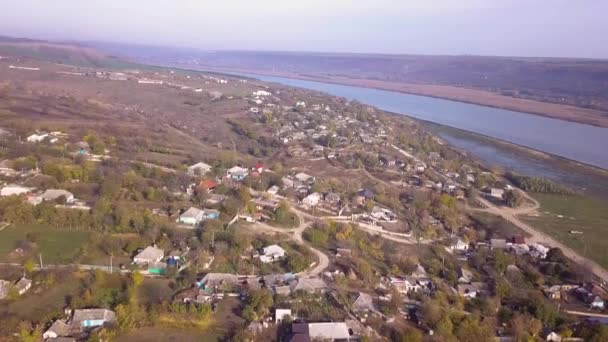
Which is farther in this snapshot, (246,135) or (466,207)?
(246,135)

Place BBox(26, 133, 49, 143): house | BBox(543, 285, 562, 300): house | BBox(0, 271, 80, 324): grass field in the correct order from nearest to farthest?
BBox(0, 271, 80, 324): grass field → BBox(543, 285, 562, 300): house → BBox(26, 133, 49, 143): house

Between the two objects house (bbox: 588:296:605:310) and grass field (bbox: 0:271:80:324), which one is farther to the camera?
house (bbox: 588:296:605:310)

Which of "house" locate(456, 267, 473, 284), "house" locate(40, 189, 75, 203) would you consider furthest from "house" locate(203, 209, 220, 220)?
"house" locate(456, 267, 473, 284)

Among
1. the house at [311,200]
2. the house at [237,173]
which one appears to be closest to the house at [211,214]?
the house at [311,200]

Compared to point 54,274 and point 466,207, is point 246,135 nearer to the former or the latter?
point 466,207

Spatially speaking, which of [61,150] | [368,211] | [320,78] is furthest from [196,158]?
[320,78]

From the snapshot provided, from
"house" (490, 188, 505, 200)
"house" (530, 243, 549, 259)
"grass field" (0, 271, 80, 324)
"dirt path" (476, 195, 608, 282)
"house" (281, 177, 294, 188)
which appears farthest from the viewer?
"house" (490, 188, 505, 200)

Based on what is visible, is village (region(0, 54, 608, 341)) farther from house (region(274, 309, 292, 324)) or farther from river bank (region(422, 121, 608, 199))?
river bank (region(422, 121, 608, 199))
